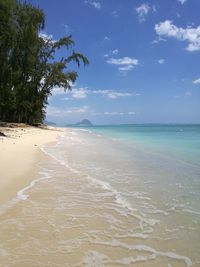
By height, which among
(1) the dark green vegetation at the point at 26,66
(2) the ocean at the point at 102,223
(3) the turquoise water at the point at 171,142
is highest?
(1) the dark green vegetation at the point at 26,66

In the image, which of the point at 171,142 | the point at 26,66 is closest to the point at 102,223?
the point at 171,142

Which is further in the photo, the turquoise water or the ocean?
the turquoise water

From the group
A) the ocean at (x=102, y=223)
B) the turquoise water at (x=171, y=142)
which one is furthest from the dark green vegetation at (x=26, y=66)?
the ocean at (x=102, y=223)

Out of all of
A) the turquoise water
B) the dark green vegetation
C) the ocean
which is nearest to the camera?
the ocean

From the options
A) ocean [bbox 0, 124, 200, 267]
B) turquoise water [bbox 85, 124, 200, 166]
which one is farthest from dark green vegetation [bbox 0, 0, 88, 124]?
ocean [bbox 0, 124, 200, 267]

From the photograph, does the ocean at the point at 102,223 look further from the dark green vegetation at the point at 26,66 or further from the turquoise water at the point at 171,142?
the dark green vegetation at the point at 26,66

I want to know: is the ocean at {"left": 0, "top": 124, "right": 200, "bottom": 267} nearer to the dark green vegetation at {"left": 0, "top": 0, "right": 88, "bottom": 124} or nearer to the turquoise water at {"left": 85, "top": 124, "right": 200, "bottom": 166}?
the turquoise water at {"left": 85, "top": 124, "right": 200, "bottom": 166}

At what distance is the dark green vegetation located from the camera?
28125 millimetres

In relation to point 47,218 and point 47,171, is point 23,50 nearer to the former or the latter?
point 47,171

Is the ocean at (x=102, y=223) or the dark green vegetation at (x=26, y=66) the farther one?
the dark green vegetation at (x=26, y=66)

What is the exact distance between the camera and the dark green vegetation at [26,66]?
2812cm

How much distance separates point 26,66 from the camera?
103ft

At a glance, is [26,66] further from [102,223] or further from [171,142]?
[102,223]

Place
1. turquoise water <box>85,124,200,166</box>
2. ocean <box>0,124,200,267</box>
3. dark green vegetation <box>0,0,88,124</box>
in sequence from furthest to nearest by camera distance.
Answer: dark green vegetation <box>0,0,88,124</box>
turquoise water <box>85,124,200,166</box>
ocean <box>0,124,200,267</box>
